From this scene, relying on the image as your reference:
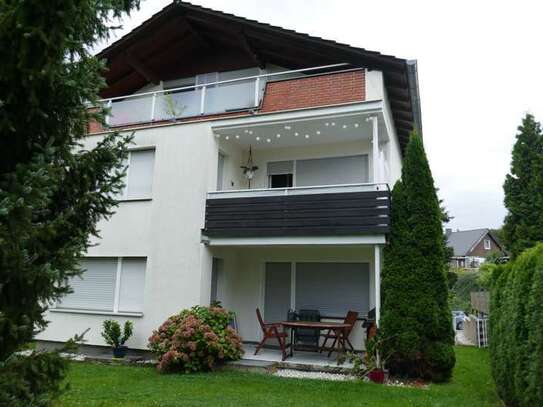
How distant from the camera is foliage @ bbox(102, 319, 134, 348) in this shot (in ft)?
36.7

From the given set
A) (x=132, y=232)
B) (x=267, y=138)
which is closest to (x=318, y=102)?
(x=267, y=138)

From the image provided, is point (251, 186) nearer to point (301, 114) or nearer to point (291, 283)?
point (291, 283)

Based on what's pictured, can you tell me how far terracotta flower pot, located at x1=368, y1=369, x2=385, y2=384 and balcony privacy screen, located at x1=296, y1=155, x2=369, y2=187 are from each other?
5.38 metres

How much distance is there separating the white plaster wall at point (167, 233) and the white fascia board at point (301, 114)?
68 cm

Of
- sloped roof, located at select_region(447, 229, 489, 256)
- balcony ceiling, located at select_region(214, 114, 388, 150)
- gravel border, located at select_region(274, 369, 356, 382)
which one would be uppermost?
sloped roof, located at select_region(447, 229, 489, 256)

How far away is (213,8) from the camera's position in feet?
44.4

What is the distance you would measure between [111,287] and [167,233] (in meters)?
2.23

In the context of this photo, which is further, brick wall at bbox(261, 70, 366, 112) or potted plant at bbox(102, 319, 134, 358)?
brick wall at bbox(261, 70, 366, 112)

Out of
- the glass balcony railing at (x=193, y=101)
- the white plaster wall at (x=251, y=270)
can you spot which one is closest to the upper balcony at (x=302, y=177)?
the glass balcony railing at (x=193, y=101)

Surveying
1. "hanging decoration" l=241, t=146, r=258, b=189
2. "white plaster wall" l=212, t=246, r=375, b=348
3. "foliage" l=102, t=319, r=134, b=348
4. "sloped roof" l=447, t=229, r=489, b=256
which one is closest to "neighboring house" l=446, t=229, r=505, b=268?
"sloped roof" l=447, t=229, r=489, b=256

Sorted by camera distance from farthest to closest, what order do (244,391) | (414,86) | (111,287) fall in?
(111,287) → (414,86) → (244,391)

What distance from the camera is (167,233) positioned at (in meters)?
12.0

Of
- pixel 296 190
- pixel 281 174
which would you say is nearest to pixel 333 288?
pixel 296 190

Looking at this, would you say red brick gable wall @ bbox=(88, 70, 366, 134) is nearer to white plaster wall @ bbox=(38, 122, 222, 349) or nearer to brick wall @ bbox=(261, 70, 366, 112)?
brick wall @ bbox=(261, 70, 366, 112)
